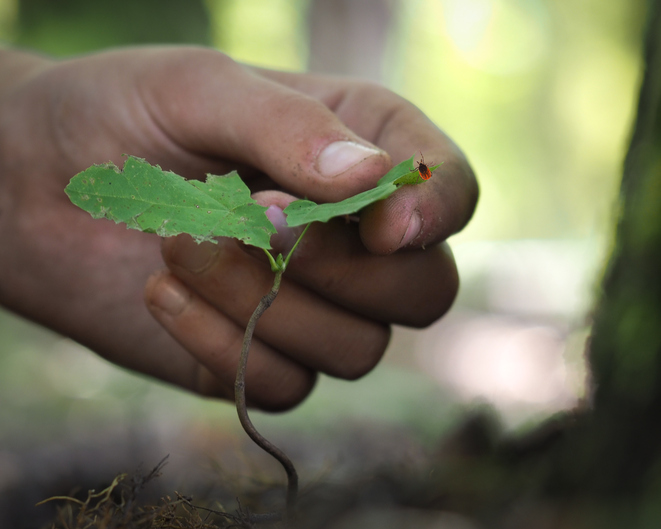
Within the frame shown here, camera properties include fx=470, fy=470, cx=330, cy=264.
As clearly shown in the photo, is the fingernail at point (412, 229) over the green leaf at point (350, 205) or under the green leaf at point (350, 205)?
under

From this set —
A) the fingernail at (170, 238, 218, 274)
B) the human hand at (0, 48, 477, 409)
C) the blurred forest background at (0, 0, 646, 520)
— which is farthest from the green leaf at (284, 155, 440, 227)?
the blurred forest background at (0, 0, 646, 520)

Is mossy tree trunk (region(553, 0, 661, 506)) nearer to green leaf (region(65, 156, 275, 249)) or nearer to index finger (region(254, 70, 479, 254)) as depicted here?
index finger (region(254, 70, 479, 254))

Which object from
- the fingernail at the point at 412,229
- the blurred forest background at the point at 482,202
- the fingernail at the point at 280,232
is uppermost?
the fingernail at the point at 412,229

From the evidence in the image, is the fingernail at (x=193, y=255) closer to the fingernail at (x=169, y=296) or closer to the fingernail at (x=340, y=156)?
the fingernail at (x=169, y=296)

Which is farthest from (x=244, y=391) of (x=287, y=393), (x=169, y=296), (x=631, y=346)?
(x=631, y=346)

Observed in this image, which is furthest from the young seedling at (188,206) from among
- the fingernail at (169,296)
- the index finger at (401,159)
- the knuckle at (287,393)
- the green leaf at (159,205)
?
the knuckle at (287,393)
